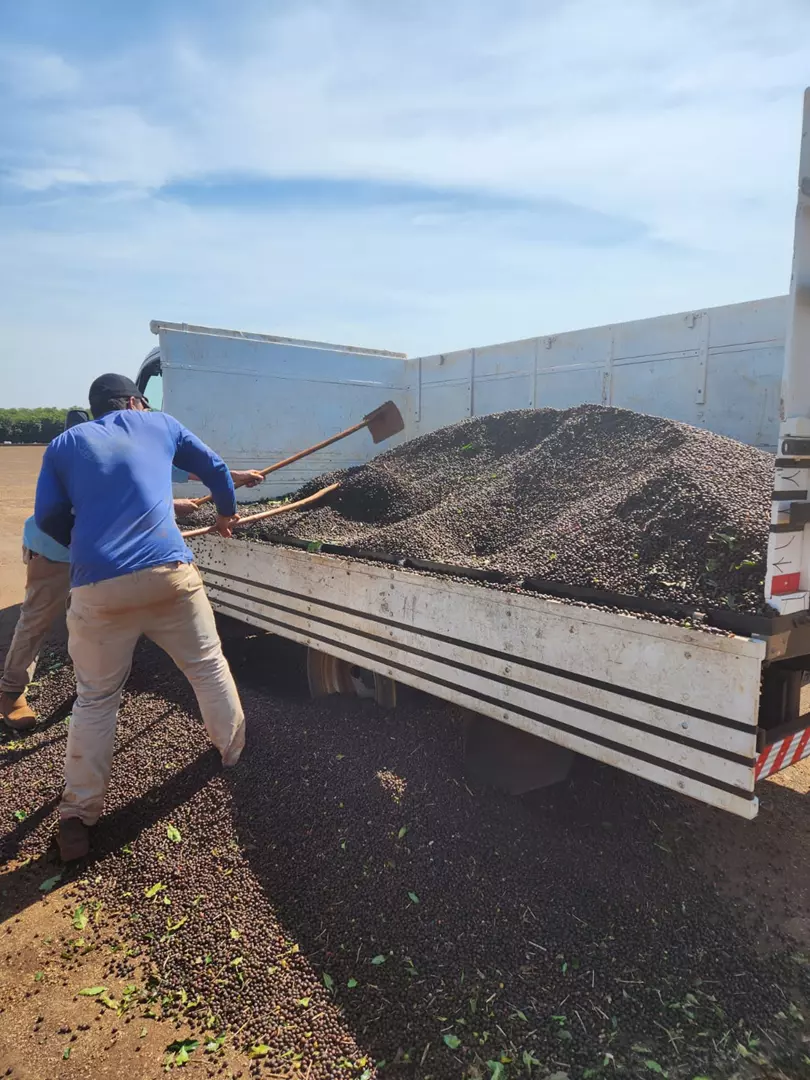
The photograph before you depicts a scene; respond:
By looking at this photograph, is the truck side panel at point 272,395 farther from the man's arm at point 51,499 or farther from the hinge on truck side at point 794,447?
the hinge on truck side at point 794,447

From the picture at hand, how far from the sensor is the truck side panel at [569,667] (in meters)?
1.83

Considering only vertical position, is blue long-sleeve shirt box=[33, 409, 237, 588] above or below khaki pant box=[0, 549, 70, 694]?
above

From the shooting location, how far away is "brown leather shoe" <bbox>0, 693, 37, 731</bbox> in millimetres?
3953

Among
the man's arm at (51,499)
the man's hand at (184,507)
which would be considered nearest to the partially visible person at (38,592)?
the man's hand at (184,507)

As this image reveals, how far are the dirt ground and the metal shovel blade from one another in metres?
2.98

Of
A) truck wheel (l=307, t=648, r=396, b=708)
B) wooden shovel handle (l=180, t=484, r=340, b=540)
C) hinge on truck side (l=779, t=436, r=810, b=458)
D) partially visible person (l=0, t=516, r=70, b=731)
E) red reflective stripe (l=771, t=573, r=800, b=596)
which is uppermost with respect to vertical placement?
hinge on truck side (l=779, t=436, r=810, b=458)

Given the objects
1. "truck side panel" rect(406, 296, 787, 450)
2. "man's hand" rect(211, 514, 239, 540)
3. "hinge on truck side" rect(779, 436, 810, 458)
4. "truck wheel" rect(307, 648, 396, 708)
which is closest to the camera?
"hinge on truck side" rect(779, 436, 810, 458)

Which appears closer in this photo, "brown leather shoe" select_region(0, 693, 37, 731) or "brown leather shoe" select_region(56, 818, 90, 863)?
"brown leather shoe" select_region(56, 818, 90, 863)

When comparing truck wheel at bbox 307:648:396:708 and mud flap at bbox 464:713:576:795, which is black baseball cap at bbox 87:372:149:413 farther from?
mud flap at bbox 464:713:576:795

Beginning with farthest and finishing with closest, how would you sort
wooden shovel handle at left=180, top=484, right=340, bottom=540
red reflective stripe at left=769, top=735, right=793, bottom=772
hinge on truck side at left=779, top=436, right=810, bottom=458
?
wooden shovel handle at left=180, top=484, right=340, bottom=540 < red reflective stripe at left=769, top=735, right=793, bottom=772 < hinge on truck side at left=779, top=436, right=810, bottom=458

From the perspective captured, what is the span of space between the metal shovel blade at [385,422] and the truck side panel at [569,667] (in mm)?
2546

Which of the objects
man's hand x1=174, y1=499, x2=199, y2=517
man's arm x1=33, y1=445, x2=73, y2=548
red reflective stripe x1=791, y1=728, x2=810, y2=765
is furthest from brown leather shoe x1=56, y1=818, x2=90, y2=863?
red reflective stripe x1=791, y1=728, x2=810, y2=765

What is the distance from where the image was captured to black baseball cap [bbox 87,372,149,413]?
3.15 m

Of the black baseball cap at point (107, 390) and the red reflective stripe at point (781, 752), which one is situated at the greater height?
the black baseball cap at point (107, 390)
